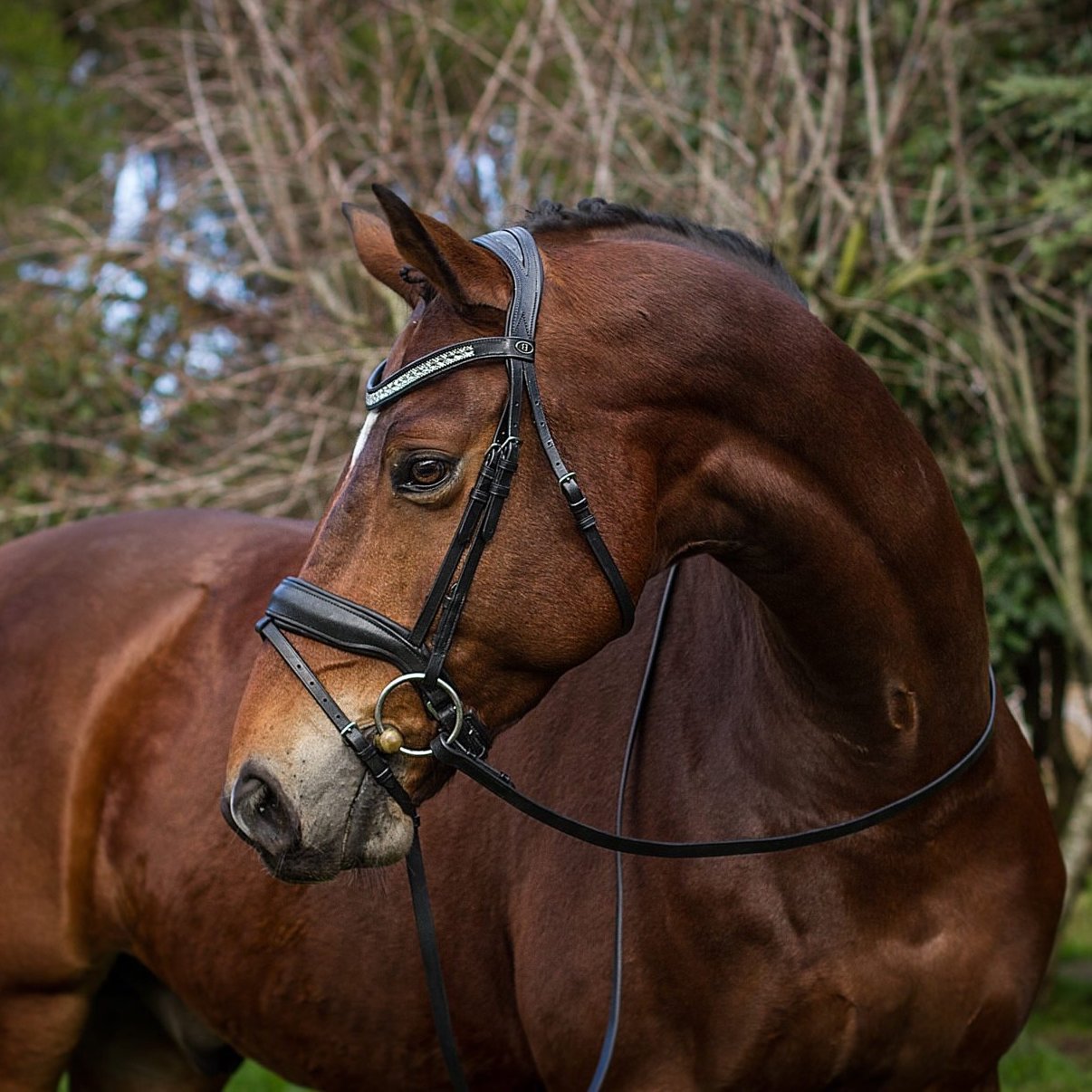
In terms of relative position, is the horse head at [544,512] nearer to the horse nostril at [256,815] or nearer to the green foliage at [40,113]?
the horse nostril at [256,815]

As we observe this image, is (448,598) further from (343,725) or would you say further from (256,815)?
(256,815)

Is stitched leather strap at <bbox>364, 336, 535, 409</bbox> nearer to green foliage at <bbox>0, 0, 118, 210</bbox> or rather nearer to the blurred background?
the blurred background

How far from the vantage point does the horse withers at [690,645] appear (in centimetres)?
185

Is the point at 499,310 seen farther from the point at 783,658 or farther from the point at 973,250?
A: the point at 973,250

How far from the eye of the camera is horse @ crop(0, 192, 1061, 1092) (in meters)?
1.88

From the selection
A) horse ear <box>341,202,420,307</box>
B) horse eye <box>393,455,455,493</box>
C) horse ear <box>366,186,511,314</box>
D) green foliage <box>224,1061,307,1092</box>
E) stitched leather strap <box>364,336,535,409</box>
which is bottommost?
green foliage <box>224,1061,307,1092</box>

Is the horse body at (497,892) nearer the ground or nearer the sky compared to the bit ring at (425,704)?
nearer the ground

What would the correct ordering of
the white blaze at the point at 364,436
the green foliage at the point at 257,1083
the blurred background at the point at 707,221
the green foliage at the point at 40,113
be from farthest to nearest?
the green foliage at the point at 40,113, the green foliage at the point at 257,1083, the blurred background at the point at 707,221, the white blaze at the point at 364,436

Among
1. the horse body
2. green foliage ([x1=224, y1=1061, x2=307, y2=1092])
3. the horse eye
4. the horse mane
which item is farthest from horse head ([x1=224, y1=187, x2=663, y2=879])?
green foliage ([x1=224, y1=1061, x2=307, y2=1092])

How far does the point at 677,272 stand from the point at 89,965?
2192mm

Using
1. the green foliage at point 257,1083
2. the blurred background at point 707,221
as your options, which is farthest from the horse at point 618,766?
the blurred background at point 707,221

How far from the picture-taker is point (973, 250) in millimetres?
4590

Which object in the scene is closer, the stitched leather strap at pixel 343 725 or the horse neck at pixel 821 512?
the stitched leather strap at pixel 343 725

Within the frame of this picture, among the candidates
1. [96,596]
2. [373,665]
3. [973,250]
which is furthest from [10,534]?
[373,665]
